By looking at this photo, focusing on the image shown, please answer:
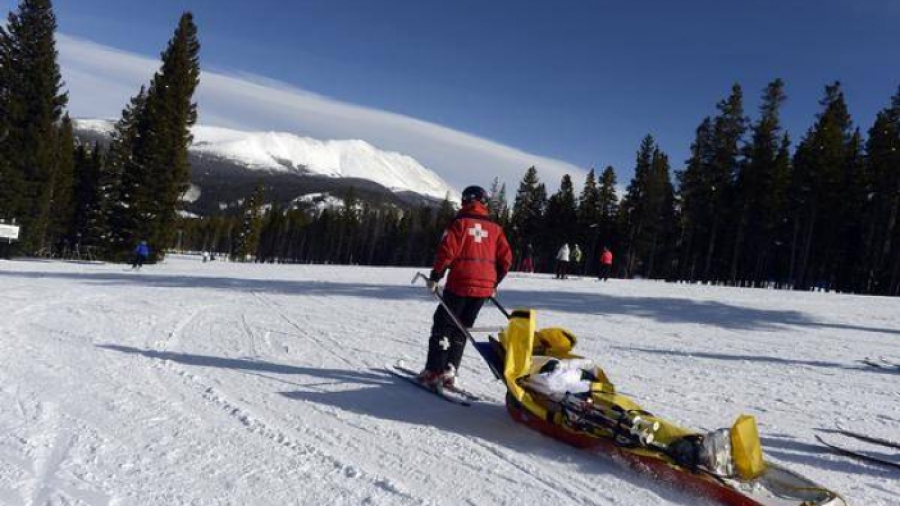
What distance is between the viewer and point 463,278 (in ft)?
20.5

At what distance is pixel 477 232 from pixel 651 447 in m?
2.77

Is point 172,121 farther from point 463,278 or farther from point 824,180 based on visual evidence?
point 824,180

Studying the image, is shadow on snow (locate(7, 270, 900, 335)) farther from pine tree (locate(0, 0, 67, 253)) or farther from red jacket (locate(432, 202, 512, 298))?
pine tree (locate(0, 0, 67, 253))

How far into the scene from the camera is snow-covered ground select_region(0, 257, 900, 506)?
Result: 12.7 ft

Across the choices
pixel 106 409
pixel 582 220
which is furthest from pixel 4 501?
pixel 582 220

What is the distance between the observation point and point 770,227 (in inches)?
1954

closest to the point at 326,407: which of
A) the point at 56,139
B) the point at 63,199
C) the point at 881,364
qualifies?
the point at 881,364

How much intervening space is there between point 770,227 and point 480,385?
163 ft

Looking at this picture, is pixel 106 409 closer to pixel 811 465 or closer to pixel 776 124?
pixel 811 465

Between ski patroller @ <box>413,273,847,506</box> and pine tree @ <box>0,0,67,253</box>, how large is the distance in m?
41.2

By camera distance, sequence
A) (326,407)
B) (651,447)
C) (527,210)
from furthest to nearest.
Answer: (527,210) → (326,407) → (651,447)

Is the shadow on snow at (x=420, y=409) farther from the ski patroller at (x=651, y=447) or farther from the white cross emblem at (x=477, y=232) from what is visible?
the white cross emblem at (x=477, y=232)

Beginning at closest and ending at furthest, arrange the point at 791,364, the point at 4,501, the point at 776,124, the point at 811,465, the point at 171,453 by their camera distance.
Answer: the point at 4,501, the point at 171,453, the point at 811,465, the point at 791,364, the point at 776,124

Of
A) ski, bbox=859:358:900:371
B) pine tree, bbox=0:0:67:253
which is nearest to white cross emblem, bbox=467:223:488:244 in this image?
ski, bbox=859:358:900:371
